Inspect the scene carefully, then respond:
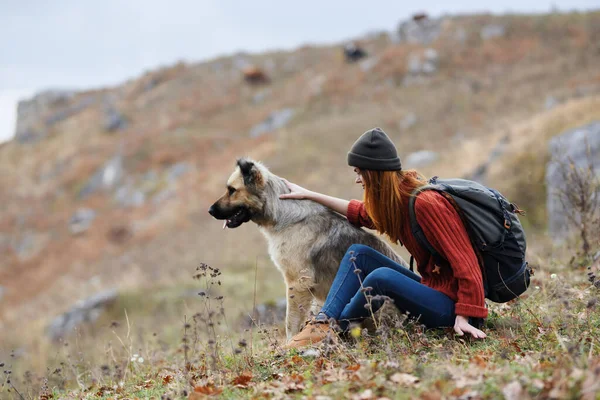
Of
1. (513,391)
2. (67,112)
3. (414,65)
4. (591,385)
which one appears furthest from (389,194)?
(67,112)

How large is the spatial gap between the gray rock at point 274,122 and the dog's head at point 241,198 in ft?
79.7

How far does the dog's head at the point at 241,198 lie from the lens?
5.27 metres

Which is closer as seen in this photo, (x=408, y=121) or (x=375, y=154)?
(x=375, y=154)

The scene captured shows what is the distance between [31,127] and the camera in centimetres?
4372

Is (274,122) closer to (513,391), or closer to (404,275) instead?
(404,275)

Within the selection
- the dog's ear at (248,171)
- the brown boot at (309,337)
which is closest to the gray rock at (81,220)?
the dog's ear at (248,171)

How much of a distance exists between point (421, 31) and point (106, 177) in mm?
21143

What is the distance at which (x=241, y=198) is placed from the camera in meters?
5.29

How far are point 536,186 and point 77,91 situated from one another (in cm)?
4890

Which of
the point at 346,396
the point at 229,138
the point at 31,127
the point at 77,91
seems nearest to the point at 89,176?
the point at 229,138

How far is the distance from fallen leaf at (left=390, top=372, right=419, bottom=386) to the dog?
1.81 m

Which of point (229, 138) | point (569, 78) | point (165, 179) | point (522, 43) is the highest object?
point (522, 43)

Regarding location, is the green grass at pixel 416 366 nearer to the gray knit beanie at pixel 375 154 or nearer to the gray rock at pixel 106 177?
the gray knit beanie at pixel 375 154

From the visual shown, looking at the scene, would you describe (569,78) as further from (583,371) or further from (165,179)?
(583,371)
